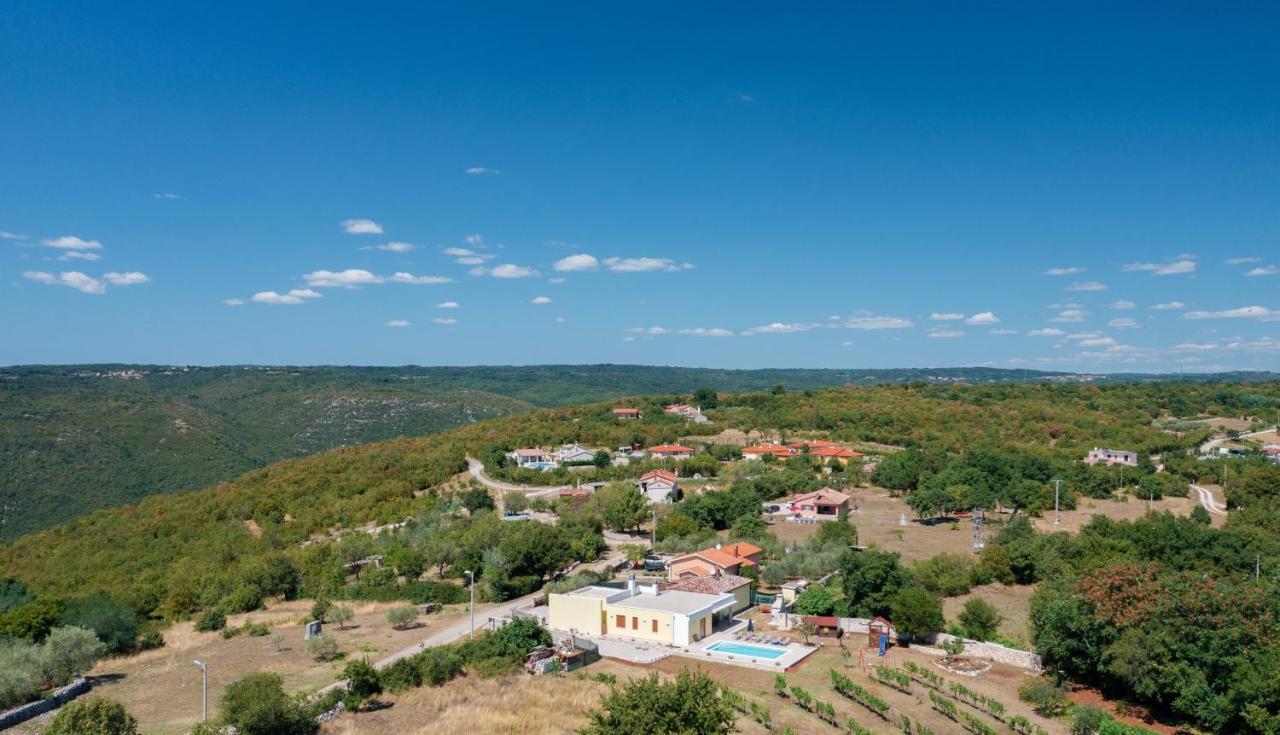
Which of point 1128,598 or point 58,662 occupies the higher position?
point 1128,598

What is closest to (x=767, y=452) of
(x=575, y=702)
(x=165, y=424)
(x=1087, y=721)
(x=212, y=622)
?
(x=212, y=622)

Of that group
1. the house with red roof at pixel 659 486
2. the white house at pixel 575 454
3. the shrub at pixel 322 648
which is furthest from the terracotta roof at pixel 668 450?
the shrub at pixel 322 648

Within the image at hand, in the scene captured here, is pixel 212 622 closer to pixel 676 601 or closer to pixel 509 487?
pixel 676 601

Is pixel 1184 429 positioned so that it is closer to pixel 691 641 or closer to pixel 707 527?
pixel 707 527

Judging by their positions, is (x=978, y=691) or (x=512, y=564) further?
(x=512, y=564)

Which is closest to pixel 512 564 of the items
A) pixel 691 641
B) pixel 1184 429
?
pixel 691 641

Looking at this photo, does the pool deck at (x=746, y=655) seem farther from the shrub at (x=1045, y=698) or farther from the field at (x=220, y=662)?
the field at (x=220, y=662)
